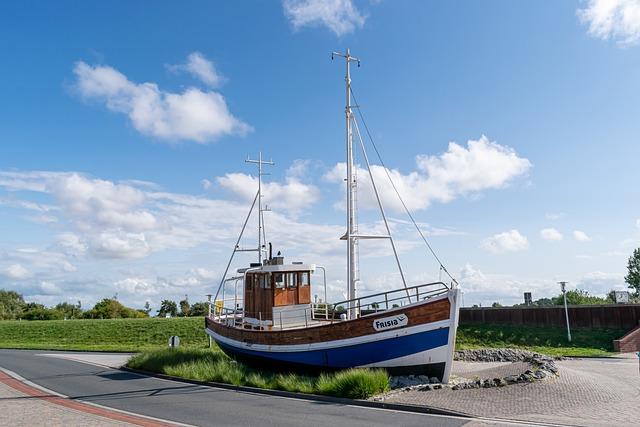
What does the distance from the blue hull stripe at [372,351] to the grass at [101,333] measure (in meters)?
21.9

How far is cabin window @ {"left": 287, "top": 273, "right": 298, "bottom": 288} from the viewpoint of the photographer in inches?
727

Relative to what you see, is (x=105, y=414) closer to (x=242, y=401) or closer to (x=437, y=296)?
(x=242, y=401)

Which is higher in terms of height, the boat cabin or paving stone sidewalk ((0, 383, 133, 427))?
the boat cabin

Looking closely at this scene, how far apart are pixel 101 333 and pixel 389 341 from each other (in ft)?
115

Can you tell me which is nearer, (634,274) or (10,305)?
(634,274)

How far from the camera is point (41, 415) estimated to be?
11.1 m

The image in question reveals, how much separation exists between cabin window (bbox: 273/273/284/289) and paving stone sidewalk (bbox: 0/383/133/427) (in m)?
8.00

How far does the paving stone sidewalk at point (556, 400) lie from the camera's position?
9.59 m

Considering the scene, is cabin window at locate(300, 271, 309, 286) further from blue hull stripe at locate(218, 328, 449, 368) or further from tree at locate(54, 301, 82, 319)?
tree at locate(54, 301, 82, 319)

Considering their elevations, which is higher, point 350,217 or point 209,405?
point 350,217

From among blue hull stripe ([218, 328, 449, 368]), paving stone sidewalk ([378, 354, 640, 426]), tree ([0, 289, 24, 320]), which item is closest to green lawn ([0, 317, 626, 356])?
paving stone sidewalk ([378, 354, 640, 426])

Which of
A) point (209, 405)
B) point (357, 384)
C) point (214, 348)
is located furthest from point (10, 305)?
point (357, 384)

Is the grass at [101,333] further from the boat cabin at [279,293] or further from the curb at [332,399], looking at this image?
the curb at [332,399]

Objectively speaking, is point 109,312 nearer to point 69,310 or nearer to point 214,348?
point 69,310
